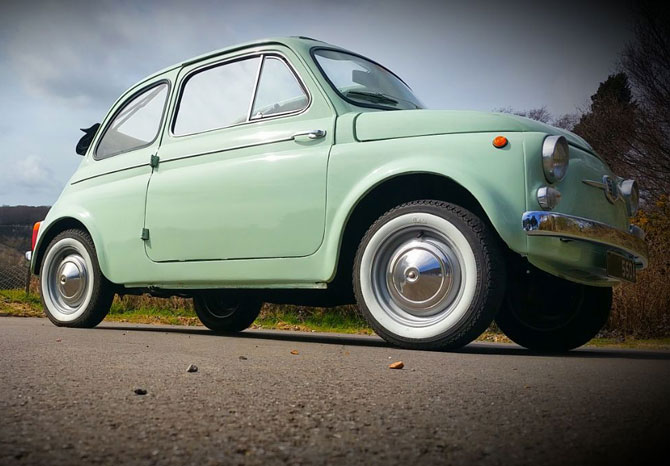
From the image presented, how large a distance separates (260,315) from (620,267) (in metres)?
5.46

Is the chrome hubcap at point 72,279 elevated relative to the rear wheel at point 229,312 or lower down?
elevated

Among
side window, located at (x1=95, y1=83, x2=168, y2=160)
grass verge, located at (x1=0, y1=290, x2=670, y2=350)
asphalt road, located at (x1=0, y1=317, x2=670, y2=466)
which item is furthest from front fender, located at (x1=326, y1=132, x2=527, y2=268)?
grass verge, located at (x1=0, y1=290, x2=670, y2=350)

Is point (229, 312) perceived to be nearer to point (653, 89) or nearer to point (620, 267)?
point (620, 267)

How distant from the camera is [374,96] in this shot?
4.44 m

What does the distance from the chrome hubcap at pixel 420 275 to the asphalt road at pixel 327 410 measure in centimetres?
43

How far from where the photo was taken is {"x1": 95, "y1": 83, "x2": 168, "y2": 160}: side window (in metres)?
5.28

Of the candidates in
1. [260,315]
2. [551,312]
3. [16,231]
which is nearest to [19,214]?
[16,231]

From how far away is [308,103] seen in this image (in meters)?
4.21

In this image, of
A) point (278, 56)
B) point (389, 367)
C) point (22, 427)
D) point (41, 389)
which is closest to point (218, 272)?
point (278, 56)

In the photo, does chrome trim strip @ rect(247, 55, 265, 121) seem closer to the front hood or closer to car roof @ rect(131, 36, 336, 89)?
car roof @ rect(131, 36, 336, 89)

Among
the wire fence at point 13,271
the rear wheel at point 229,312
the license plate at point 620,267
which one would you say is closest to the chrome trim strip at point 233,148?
the rear wheel at point 229,312

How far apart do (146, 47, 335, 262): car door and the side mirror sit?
1.45 metres

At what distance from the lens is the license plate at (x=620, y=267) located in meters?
3.58

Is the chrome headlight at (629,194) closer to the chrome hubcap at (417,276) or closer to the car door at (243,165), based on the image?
the chrome hubcap at (417,276)
